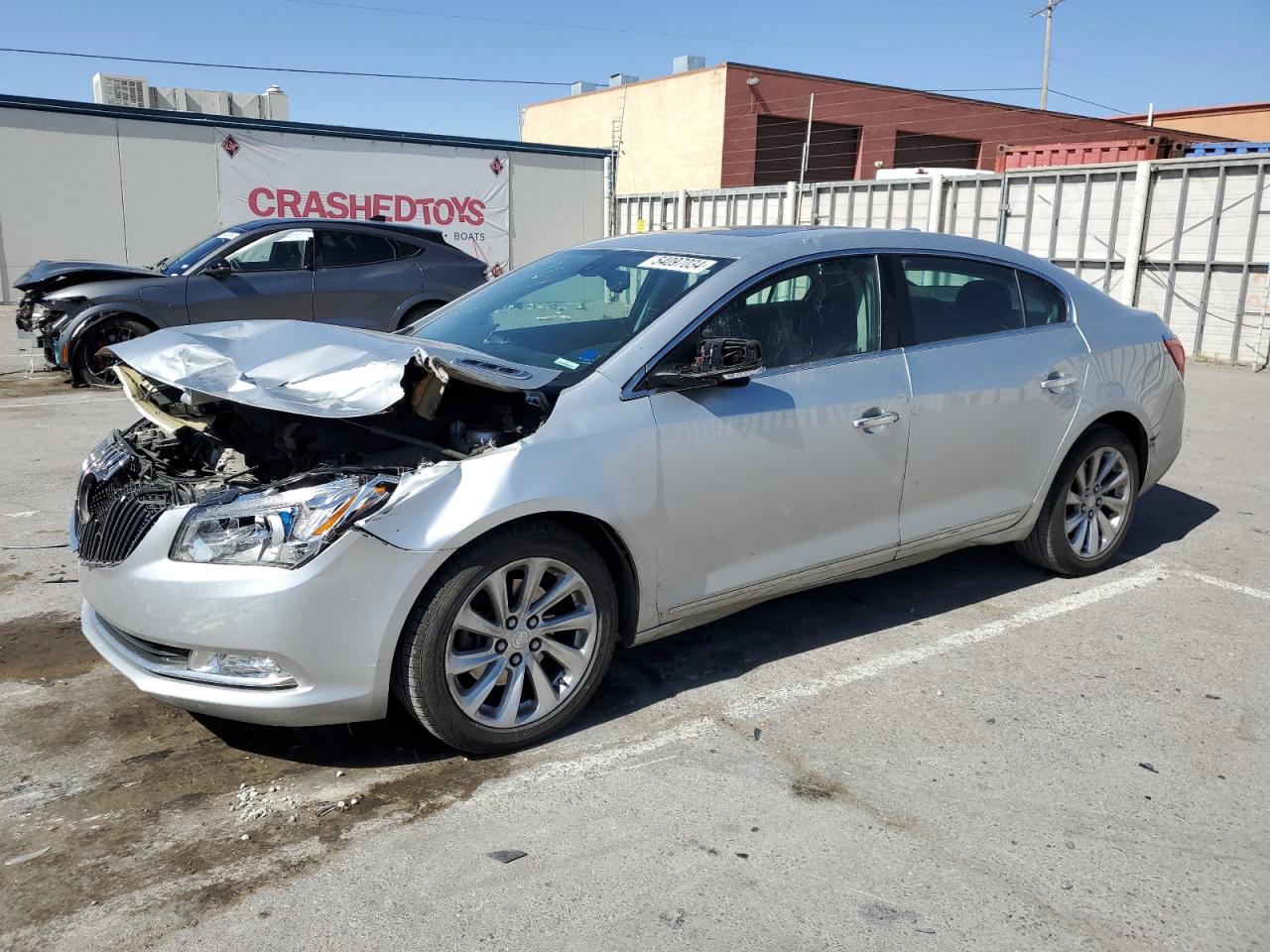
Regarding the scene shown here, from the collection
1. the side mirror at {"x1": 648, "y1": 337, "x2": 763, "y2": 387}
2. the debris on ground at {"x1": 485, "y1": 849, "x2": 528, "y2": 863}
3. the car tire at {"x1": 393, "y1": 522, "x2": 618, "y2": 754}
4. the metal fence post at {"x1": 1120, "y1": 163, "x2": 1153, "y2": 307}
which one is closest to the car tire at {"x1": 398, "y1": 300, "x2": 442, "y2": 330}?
the side mirror at {"x1": 648, "y1": 337, "x2": 763, "y2": 387}

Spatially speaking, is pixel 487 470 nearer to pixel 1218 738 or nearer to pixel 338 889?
pixel 338 889

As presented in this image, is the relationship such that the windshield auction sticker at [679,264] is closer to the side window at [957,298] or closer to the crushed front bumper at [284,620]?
the side window at [957,298]

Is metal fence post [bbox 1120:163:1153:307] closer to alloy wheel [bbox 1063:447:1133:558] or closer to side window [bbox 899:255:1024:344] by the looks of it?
alloy wheel [bbox 1063:447:1133:558]

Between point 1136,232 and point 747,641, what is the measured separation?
1228 cm

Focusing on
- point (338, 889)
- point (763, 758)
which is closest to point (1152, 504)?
point (763, 758)

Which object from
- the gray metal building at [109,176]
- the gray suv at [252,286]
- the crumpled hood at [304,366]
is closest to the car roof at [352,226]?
the gray suv at [252,286]

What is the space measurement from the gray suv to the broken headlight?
7.13 metres

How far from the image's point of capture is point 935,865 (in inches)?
113

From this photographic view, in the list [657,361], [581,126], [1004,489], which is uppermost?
[581,126]

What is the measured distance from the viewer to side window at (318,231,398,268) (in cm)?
1076

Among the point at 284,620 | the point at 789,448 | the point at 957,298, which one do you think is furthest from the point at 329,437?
the point at 957,298

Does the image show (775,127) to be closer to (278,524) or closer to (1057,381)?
(1057,381)

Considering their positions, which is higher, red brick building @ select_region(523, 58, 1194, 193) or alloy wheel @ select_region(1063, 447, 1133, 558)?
red brick building @ select_region(523, 58, 1194, 193)

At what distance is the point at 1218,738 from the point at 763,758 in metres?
1.63
